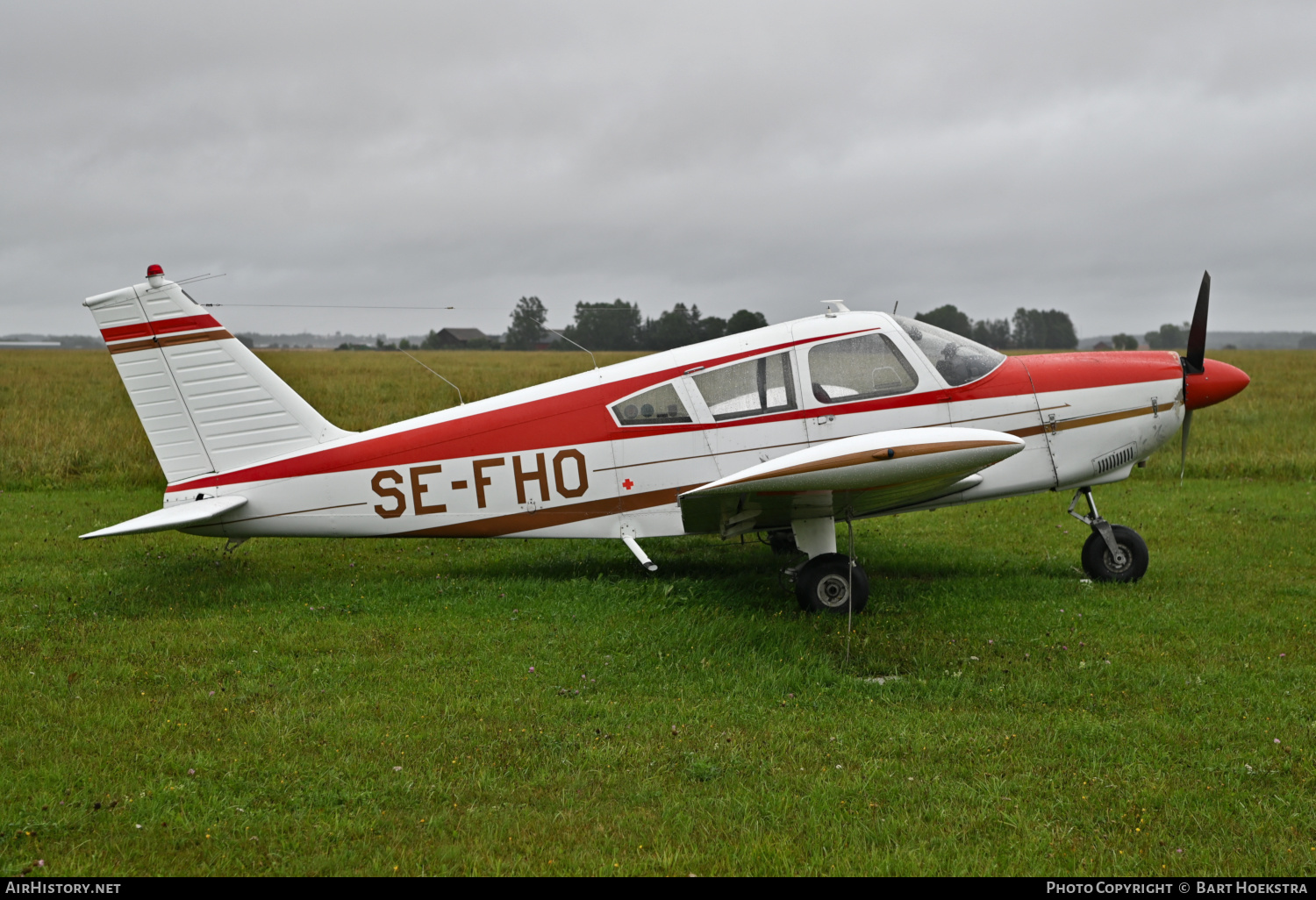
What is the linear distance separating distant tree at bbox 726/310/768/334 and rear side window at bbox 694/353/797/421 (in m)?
0.81

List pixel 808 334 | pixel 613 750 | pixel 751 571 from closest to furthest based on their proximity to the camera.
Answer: pixel 613 750 < pixel 808 334 < pixel 751 571

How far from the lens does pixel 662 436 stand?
26.2 ft

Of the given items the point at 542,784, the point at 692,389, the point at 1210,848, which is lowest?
the point at 1210,848

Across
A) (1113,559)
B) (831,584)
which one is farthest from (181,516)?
(1113,559)

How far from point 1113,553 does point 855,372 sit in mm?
3029

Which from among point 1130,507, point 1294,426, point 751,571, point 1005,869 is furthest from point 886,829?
point 1294,426

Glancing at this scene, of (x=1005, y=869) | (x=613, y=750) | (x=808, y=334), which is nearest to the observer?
(x=1005, y=869)

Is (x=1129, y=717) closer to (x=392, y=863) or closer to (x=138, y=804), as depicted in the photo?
(x=392, y=863)

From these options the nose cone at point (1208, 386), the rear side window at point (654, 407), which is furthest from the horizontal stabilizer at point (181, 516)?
the nose cone at point (1208, 386)

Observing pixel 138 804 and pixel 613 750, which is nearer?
pixel 138 804

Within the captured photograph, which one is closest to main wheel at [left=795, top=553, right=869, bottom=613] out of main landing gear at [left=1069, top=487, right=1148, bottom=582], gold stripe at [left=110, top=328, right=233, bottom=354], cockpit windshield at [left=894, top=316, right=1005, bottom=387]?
cockpit windshield at [left=894, top=316, right=1005, bottom=387]

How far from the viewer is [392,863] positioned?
12.3ft

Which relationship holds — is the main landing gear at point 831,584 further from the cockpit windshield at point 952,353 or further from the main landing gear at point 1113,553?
the main landing gear at point 1113,553

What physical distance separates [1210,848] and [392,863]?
11.0ft
